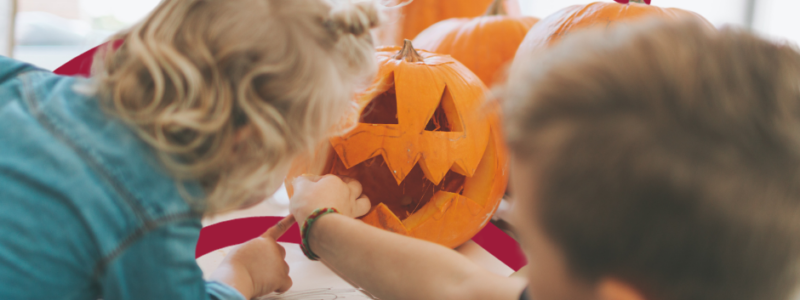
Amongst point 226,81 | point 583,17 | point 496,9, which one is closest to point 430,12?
point 496,9

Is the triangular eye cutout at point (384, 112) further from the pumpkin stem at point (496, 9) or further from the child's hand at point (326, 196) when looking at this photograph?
the pumpkin stem at point (496, 9)

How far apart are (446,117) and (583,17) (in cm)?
36

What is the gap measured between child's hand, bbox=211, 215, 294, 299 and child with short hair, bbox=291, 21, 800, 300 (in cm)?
38

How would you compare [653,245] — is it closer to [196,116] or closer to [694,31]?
[694,31]

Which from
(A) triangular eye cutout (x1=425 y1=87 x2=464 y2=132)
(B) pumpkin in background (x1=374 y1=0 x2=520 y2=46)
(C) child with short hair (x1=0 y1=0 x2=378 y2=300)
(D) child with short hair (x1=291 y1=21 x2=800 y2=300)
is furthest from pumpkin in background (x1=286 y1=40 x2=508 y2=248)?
(B) pumpkin in background (x1=374 y1=0 x2=520 y2=46)

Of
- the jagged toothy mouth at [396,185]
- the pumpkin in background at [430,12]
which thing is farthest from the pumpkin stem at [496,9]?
the jagged toothy mouth at [396,185]

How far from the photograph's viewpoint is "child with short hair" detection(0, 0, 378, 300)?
42cm

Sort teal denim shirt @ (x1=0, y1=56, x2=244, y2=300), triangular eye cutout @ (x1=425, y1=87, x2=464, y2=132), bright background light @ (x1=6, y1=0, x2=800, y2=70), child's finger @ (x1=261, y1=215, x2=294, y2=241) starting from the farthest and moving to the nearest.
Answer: bright background light @ (x1=6, y1=0, x2=800, y2=70)
triangular eye cutout @ (x1=425, y1=87, x2=464, y2=132)
child's finger @ (x1=261, y1=215, x2=294, y2=241)
teal denim shirt @ (x1=0, y1=56, x2=244, y2=300)

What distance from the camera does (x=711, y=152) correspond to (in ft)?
0.99

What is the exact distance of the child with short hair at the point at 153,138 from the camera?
42 cm

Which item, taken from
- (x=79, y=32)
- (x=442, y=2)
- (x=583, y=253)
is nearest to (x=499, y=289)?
(x=583, y=253)

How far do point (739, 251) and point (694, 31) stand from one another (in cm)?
15

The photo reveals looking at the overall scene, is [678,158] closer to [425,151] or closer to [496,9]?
[425,151]

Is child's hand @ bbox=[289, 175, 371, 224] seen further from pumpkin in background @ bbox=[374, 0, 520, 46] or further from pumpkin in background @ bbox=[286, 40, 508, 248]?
pumpkin in background @ bbox=[374, 0, 520, 46]
